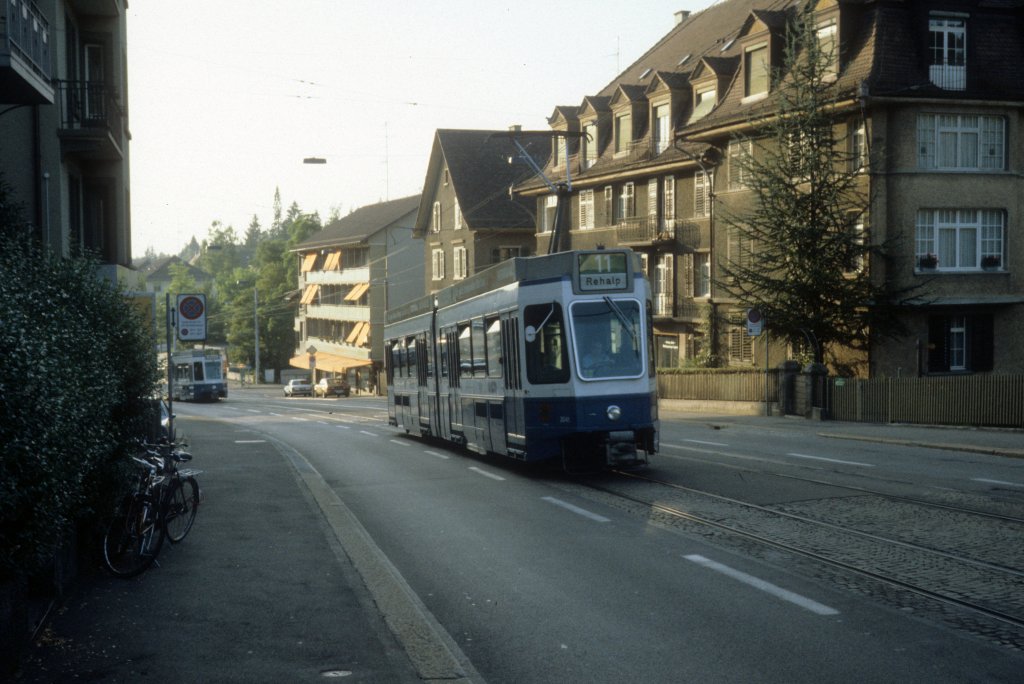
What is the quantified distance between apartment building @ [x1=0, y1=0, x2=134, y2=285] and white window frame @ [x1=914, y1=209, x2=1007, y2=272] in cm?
2261

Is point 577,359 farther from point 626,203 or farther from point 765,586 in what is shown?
point 626,203

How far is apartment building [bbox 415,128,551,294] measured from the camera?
209 ft

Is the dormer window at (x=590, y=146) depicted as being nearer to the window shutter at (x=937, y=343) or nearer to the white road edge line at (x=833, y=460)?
the window shutter at (x=937, y=343)

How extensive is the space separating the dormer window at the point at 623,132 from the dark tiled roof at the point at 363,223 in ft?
119

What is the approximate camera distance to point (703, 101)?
136ft

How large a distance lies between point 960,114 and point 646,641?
2994cm

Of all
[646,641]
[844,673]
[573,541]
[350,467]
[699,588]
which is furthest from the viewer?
[350,467]

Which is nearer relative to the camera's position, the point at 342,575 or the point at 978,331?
the point at 342,575

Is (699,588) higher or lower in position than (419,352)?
lower

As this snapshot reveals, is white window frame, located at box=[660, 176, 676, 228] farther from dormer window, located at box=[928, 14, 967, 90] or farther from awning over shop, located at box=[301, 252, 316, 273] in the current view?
awning over shop, located at box=[301, 252, 316, 273]

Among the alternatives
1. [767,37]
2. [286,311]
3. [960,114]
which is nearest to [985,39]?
[960,114]

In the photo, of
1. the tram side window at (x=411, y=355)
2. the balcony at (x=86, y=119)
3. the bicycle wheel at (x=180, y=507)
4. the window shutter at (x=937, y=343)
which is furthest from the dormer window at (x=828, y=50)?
the bicycle wheel at (x=180, y=507)

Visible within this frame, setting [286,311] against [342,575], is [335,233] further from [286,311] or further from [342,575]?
[342,575]

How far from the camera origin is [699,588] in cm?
896
